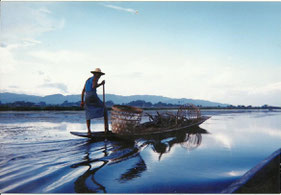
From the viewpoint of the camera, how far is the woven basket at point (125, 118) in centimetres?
705

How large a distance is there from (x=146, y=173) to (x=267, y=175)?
8.03 feet

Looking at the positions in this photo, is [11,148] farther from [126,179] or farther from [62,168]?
[126,179]

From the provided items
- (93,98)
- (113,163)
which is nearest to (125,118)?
(93,98)

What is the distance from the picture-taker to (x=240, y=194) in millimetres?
Answer: 2490

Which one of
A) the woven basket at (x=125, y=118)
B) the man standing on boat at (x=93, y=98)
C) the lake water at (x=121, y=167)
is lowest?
the lake water at (x=121, y=167)

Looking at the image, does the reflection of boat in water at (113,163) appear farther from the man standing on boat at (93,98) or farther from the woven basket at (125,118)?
the man standing on boat at (93,98)

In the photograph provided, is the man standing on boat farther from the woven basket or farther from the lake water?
the lake water

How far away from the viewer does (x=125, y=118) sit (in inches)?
284

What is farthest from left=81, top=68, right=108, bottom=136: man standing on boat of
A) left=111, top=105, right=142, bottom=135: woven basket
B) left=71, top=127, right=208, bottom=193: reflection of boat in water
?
left=71, top=127, right=208, bottom=193: reflection of boat in water

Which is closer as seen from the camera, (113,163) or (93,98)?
(113,163)

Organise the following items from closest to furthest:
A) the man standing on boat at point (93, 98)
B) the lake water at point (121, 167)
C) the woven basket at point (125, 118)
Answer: the lake water at point (121, 167)
the woven basket at point (125, 118)
the man standing on boat at point (93, 98)

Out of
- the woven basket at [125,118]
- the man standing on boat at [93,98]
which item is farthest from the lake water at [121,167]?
the man standing on boat at [93,98]

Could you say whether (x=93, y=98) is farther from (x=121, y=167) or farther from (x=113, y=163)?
(x=121, y=167)

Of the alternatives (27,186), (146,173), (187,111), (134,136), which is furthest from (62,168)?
(187,111)
